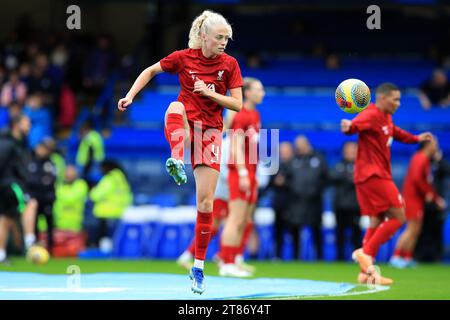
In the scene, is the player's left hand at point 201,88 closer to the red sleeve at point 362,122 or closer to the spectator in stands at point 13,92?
the red sleeve at point 362,122

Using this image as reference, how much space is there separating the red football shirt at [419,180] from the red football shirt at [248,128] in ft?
16.6

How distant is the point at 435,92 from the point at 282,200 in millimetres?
6210

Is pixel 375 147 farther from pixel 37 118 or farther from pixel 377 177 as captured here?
pixel 37 118

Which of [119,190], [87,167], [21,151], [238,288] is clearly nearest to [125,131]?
[87,167]

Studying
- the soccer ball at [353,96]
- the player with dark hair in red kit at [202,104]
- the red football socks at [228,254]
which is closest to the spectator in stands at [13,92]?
the red football socks at [228,254]

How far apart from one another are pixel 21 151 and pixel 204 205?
8566mm

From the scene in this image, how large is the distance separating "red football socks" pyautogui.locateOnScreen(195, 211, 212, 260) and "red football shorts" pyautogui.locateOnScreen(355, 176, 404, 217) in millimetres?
3077

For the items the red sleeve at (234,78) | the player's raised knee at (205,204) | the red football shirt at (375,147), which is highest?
the red sleeve at (234,78)

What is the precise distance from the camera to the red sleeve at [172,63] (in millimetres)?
9789

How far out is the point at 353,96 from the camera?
10.6m

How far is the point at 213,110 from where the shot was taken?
9.71 m

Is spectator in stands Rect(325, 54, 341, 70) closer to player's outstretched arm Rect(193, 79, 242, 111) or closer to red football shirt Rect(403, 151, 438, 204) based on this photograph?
red football shirt Rect(403, 151, 438, 204)

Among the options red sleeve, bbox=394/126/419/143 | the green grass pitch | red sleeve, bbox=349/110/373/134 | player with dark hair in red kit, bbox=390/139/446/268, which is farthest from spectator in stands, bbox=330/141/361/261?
red sleeve, bbox=349/110/373/134

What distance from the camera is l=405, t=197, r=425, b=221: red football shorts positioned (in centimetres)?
1741
